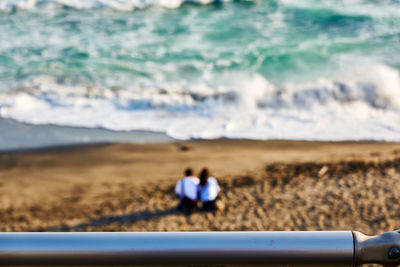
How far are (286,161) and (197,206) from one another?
2.23m

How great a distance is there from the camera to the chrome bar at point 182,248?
2.65 feet

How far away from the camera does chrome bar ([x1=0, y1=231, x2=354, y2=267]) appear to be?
2.65 feet

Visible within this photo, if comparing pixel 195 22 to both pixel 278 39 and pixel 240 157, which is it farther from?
pixel 240 157

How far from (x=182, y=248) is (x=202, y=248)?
0.11ft

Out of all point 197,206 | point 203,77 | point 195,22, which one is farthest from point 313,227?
point 195,22

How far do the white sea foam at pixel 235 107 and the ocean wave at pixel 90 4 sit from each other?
7063 mm

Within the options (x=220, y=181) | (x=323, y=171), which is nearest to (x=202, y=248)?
(x=220, y=181)

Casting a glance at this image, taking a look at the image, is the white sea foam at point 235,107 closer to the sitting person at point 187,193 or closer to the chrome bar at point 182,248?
the sitting person at point 187,193

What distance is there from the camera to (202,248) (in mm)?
811

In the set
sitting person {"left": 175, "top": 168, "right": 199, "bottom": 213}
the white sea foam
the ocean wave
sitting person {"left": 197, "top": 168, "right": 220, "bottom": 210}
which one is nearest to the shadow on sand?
sitting person {"left": 175, "top": 168, "right": 199, "bottom": 213}

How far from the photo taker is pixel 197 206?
7.62 metres

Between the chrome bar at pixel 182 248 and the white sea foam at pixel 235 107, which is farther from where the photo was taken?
the white sea foam at pixel 235 107

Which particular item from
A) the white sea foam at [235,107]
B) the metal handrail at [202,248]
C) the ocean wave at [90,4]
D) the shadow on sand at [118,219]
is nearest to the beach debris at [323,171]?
the white sea foam at [235,107]

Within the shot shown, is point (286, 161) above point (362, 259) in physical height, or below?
below
